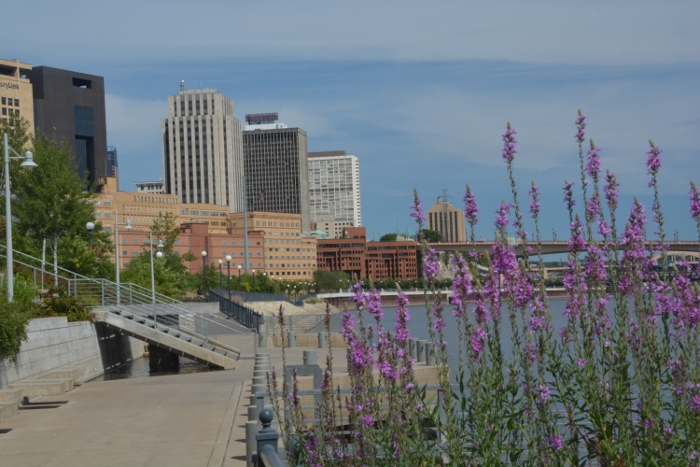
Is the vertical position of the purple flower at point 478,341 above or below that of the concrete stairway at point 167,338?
above

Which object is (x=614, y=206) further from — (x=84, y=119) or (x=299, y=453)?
(x=84, y=119)

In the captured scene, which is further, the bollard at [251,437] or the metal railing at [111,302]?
the metal railing at [111,302]

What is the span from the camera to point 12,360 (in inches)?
793

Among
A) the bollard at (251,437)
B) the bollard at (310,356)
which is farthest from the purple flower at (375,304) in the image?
the bollard at (310,356)

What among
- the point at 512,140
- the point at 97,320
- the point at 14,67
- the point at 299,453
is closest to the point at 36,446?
the point at 299,453

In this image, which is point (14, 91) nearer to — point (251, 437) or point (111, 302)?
point (111, 302)

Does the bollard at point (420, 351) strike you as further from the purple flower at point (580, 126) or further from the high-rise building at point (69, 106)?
the high-rise building at point (69, 106)

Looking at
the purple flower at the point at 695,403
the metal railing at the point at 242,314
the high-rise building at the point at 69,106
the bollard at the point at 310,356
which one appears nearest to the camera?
the purple flower at the point at 695,403

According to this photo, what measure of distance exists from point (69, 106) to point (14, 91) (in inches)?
843

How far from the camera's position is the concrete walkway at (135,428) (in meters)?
13.0

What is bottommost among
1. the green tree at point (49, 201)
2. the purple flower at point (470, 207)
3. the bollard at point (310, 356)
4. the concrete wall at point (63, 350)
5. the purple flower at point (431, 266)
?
the bollard at point (310, 356)

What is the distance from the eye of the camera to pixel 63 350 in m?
25.2

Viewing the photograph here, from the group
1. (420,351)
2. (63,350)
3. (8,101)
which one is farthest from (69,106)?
(63,350)

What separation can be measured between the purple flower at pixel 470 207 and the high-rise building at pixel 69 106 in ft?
597
